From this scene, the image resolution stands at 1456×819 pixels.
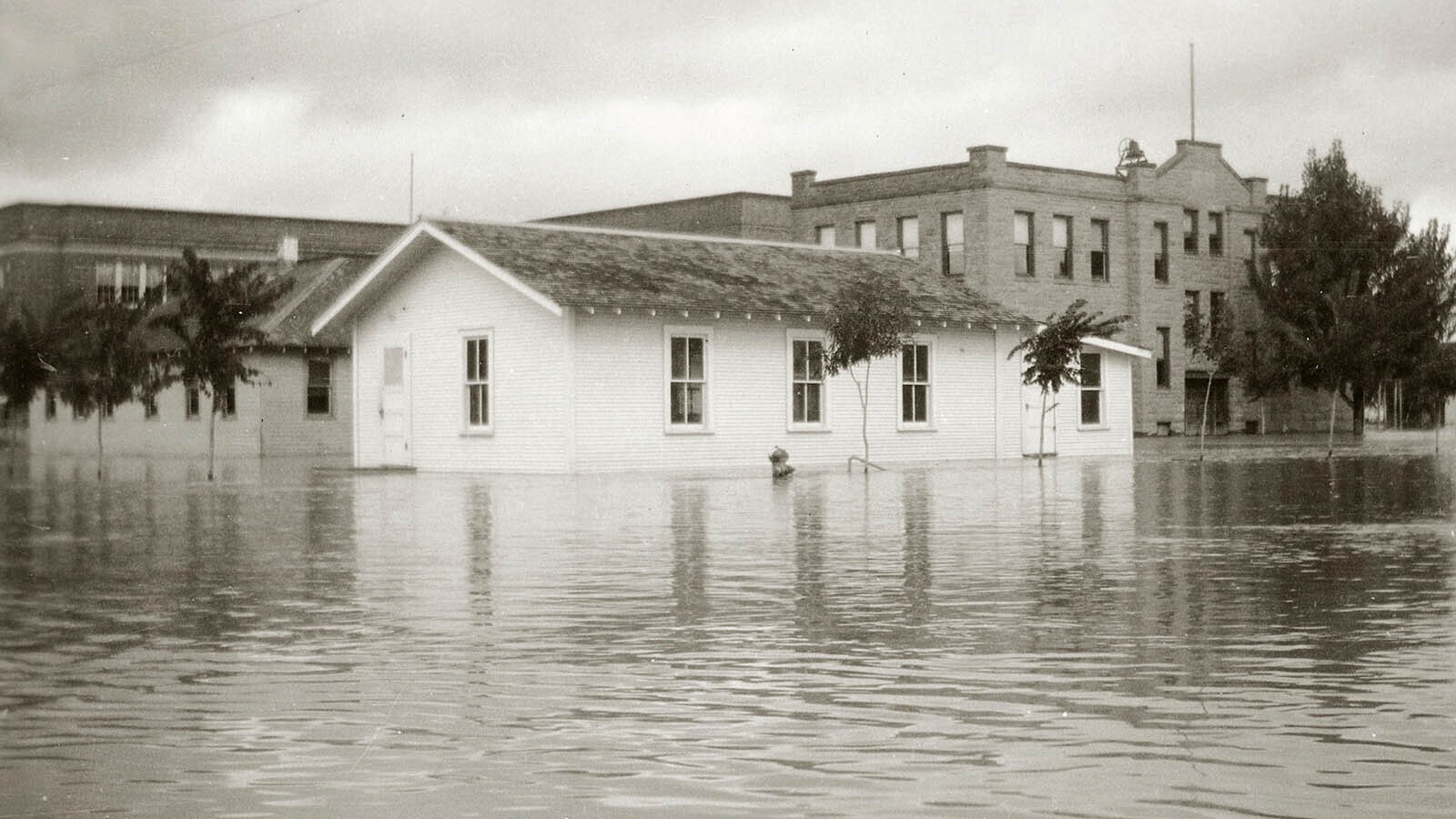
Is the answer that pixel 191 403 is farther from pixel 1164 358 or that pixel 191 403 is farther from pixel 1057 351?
pixel 1164 358

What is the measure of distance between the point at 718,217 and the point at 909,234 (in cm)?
850

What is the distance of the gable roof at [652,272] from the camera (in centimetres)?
3244

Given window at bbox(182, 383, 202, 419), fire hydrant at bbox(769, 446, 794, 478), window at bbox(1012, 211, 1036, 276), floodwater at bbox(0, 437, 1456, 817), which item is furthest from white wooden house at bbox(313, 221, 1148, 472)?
window at bbox(1012, 211, 1036, 276)

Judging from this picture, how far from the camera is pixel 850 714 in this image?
725cm

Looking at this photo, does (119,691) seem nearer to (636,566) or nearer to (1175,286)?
(636,566)

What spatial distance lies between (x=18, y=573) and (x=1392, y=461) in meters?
27.4

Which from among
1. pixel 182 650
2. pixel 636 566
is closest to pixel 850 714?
pixel 182 650

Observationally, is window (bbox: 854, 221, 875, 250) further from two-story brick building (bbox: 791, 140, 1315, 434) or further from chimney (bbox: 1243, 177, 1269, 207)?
chimney (bbox: 1243, 177, 1269, 207)

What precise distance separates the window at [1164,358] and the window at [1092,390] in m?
21.1

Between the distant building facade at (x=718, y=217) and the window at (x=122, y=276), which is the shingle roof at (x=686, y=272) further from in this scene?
the distant building facade at (x=718, y=217)

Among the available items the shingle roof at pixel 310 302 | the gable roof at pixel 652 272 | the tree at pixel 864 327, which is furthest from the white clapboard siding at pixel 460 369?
the shingle roof at pixel 310 302

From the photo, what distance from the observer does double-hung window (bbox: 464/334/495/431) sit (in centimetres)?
3403

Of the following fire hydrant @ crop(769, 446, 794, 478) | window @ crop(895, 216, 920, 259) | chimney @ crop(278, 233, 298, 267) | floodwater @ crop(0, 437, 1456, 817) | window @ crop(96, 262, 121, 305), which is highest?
window @ crop(895, 216, 920, 259)

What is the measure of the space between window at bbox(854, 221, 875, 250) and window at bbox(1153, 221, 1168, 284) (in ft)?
32.0
